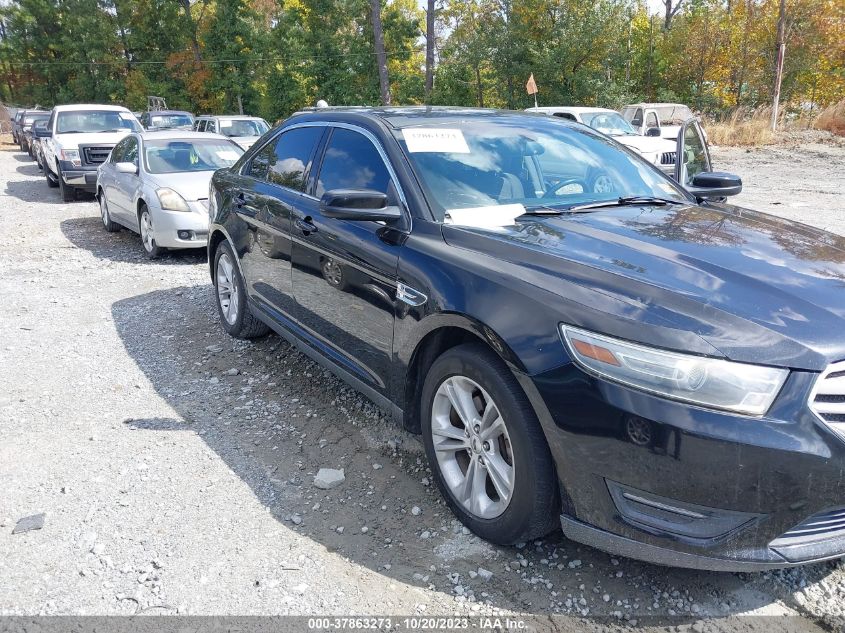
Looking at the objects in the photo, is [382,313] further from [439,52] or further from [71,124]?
[439,52]

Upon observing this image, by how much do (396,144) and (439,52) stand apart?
37.5m

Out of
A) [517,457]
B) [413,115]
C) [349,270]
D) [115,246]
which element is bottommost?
[115,246]

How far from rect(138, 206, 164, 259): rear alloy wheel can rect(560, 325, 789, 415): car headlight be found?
287 inches

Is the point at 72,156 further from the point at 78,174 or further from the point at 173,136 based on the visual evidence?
the point at 173,136

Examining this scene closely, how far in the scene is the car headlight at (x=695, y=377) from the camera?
207 centimetres

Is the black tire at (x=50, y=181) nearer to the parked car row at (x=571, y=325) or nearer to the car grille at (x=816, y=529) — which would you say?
the parked car row at (x=571, y=325)

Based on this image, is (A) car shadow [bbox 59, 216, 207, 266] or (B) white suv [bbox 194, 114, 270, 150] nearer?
(A) car shadow [bbox 59, 216, 207, 266]

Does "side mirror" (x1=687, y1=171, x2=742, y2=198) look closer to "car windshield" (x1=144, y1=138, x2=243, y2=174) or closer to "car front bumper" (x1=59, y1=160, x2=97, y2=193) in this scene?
"car windshield" (x1=144, y1=138, x2=243, y2=174)

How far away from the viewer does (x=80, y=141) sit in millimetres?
13516

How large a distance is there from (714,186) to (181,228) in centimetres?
612

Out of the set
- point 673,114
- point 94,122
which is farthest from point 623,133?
point 94,122

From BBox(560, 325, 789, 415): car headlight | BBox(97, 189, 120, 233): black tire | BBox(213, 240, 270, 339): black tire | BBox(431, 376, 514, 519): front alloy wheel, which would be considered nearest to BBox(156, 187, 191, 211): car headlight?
BBox(97, 189, 120, 233): black tire

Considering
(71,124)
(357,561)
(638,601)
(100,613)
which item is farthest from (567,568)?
(71,124)

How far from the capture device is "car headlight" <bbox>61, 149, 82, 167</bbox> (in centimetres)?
1309
